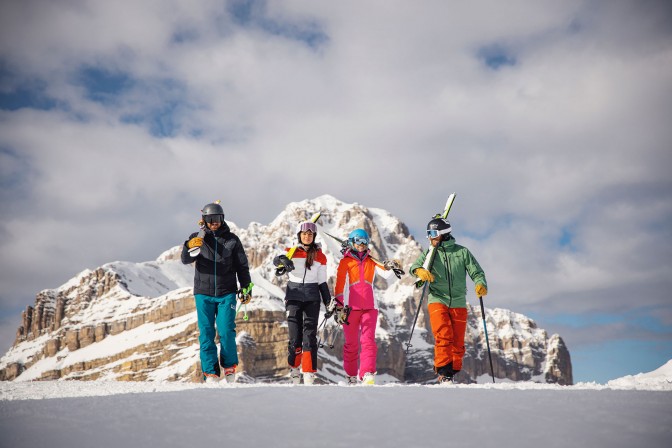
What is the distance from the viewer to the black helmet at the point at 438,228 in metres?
9.84

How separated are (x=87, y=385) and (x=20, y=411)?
263 centimetres

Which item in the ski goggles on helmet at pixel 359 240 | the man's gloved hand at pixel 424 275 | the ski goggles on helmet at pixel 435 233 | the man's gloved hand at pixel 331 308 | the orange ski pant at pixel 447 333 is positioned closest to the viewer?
the orange ski pant at pixel 447 333

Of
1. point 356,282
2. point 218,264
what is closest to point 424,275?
point 356,282

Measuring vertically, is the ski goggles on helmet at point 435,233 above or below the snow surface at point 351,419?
above

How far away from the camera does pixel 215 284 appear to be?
29.9 feet

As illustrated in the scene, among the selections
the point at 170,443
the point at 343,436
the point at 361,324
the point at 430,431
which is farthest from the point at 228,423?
the point at 361,324

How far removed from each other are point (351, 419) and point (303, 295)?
5506 mm

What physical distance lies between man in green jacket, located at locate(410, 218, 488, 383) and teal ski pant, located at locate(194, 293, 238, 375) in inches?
128

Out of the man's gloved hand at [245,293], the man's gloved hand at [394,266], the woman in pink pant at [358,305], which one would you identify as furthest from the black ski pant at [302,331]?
the man's gloved hand at [394,266]

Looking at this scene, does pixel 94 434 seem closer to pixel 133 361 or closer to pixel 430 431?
pixel 430 431

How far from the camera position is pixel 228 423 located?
3.93m

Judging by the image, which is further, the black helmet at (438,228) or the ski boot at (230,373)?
the black helmet at (438,228)

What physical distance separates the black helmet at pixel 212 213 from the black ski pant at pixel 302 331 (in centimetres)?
193

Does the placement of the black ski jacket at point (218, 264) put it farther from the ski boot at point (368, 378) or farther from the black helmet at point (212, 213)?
the ski boot at point (368, 378)
